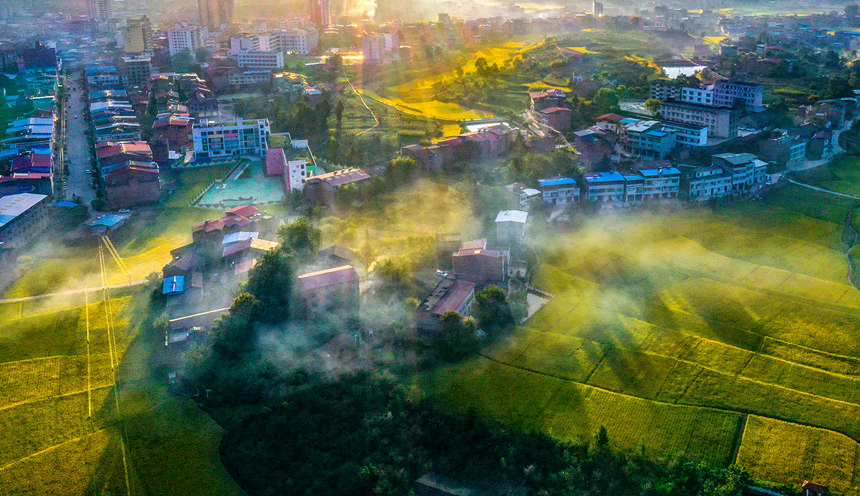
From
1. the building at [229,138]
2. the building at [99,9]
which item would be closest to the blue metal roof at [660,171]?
the building at [229,138]

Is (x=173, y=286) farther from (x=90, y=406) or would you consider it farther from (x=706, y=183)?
(x=706, y=183)

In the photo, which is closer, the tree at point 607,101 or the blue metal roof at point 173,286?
the blue metal roof at point 173,286

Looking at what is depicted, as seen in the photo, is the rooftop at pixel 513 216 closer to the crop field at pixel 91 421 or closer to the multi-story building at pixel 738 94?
the crop field at pixel 91 421

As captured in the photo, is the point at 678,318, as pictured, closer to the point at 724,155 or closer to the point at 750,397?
the point at 750,397

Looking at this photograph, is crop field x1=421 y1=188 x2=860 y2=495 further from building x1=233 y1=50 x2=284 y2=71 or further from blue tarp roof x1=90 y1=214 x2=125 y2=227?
building x1=233 y1=50 x2=284 y2=71

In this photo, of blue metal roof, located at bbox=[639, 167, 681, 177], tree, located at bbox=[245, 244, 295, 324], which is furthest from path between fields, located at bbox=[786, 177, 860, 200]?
tree, located at bbox=[245, 244, 295, 324]

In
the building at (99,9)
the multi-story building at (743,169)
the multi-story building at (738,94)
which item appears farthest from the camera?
the building at (99,9)
